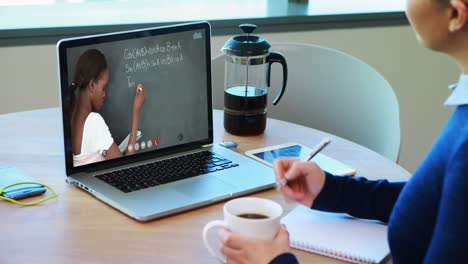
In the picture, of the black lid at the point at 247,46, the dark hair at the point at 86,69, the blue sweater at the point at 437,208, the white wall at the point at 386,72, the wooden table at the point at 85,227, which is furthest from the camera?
the white wall at the point at 386,72

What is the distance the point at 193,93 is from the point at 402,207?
63 centimetres

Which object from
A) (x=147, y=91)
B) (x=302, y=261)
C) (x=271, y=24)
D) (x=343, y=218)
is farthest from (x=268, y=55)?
(x=271, y=24)

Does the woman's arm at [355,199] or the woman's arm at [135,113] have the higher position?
the woman's arm at [135,113]

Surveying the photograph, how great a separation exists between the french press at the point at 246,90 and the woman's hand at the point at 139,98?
0.89 feet

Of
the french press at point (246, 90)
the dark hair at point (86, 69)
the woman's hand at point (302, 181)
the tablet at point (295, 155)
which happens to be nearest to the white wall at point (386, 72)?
the french press at point (246, 90)

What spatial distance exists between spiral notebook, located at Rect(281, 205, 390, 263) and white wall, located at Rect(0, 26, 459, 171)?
4.34ft

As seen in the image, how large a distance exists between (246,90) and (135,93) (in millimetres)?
345

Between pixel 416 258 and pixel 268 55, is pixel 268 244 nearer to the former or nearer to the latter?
pixel 416 258

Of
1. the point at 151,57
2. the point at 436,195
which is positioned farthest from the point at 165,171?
the point at 436,195

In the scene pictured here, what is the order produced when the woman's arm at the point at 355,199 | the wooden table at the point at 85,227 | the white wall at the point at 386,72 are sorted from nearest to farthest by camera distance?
1. the wooden table at the point at 85,227
2. the woman's arm at the point at 355,199
3. the white wall at the point at 386,72

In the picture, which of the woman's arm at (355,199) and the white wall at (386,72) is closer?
Result: the woman's arm at (355,199)

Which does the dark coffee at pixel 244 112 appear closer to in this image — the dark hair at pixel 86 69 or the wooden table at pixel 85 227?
the wooden table at pixel 85 227

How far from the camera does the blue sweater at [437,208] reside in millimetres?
934

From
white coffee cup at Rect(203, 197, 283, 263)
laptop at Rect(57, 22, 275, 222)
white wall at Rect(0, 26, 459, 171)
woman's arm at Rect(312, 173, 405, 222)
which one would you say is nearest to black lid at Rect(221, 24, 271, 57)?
laptop at Rect(57, 22, 275, 222)
